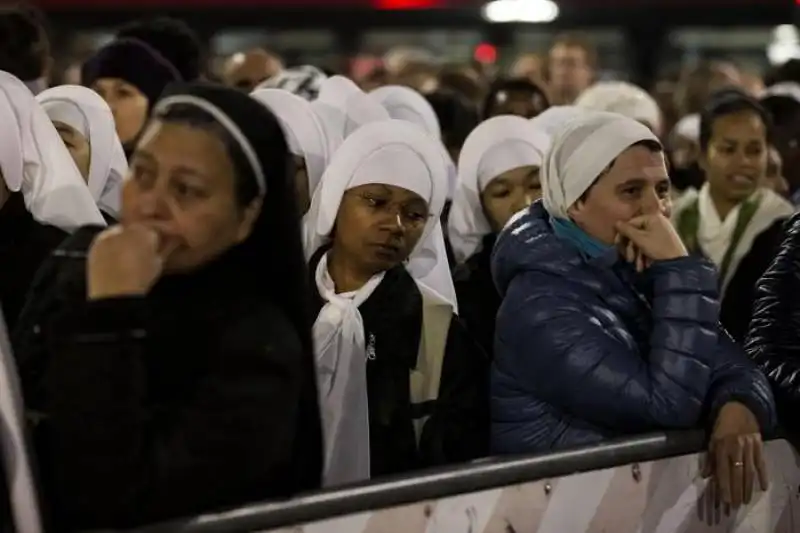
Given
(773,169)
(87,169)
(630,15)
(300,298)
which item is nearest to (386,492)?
(300,298)

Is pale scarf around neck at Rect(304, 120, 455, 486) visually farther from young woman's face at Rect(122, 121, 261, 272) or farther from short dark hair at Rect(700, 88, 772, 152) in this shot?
short dark hair at Rect(700, 88, 772, 152)

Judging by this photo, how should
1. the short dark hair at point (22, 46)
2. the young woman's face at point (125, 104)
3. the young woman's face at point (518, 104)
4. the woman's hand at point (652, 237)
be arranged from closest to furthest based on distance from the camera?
the woman's hand at point (652, 237) < the young woman's face at point (125, 104) < the short dark hair at point (22, 46) < the young woman's face at point (518, 104)

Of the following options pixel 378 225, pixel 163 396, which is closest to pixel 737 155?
pixel 378 225

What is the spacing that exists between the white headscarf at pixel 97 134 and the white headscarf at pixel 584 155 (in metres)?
1.50

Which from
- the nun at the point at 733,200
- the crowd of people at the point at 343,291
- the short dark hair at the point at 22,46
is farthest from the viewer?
the short dark hair at the point at 22,46

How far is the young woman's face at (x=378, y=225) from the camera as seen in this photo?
396 centimetres

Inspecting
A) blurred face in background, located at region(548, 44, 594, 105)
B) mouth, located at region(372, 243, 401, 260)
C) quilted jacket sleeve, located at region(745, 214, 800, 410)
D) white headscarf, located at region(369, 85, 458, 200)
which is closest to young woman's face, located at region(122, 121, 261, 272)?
mouth, located at region(372, 243, 401, 260)

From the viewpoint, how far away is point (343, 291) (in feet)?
12.9

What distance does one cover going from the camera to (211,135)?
2.60 m

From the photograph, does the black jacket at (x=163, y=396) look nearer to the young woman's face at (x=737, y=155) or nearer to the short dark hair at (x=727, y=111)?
the young woman's face at (x=737, y=155)

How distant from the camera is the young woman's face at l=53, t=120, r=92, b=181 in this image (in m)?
4.65

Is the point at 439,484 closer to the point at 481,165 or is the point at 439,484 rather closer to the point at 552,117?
the point at 481,165

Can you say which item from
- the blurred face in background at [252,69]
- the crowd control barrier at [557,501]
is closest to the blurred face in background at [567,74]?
the blurred face in background at [252,69]

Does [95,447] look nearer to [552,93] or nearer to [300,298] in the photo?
[300,298]
